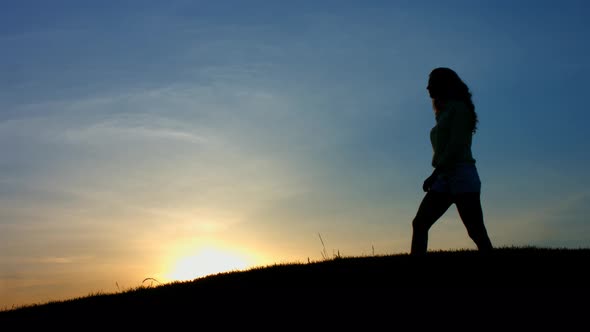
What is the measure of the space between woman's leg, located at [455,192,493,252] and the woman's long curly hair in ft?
3.53

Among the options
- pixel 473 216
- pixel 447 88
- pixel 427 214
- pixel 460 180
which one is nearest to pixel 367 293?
pixel 427 214

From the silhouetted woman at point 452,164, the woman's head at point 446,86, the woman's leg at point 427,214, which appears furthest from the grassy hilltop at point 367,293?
the woman's head at point 446,86

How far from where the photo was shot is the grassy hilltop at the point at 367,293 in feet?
26.8

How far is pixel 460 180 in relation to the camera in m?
9.06

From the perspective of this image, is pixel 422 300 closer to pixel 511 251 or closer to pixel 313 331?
pixel 313 331

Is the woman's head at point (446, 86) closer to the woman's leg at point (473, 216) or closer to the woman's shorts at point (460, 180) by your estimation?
the woman's shorts at point (460, 180)

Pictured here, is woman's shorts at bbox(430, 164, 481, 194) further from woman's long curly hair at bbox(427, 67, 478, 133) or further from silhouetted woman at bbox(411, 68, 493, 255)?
woman's long curly hair at bbox(427, 67, 478, 133)

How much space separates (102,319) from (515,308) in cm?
618

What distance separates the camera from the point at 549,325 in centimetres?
731

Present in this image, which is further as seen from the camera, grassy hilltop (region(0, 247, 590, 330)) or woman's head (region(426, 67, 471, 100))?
woman's head (region(426, 67, 471, 100))

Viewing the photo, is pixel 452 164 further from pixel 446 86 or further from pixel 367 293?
pixel 367 293

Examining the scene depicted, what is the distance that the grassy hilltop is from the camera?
8156 millimetres

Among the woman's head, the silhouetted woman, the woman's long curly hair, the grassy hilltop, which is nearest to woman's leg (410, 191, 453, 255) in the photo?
the silhouetted woman

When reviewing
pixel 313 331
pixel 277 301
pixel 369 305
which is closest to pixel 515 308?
pixel 369 305
